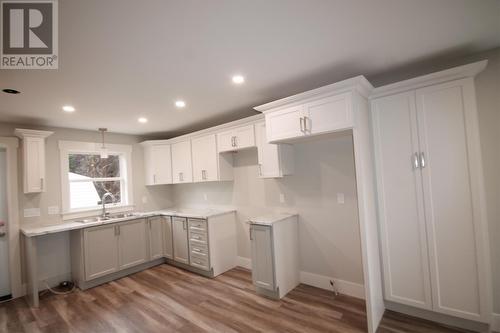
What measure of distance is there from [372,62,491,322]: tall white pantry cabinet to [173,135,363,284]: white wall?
45 centimetres

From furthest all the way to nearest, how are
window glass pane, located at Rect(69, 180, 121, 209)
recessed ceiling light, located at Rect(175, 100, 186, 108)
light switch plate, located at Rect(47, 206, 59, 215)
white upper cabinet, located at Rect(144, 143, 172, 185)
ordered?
white upper cabinet, located at Rect(144, 143, 172, 185)
window glass pane, located at Rect(69, 180, 121, 209)
light switch plate, located at Rect(47, 206, 59, 215)
recessed ceiling light, located at Rect(175, 100, 186, 108)

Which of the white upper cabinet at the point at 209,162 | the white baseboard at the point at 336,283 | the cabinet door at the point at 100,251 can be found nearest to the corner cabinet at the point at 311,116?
the white upper cabinet at the point at 209,162

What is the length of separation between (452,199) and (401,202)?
40 centimetres

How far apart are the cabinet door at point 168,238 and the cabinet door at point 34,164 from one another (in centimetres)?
193

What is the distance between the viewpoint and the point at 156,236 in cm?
442

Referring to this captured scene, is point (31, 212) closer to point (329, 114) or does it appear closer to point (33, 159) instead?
point (33, 159)

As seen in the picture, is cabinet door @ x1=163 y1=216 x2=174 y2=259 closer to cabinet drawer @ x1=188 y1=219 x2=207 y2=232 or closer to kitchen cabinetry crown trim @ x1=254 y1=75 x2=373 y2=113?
cabinet drawer @ x1=188 y1=219 x2=207 y2=232

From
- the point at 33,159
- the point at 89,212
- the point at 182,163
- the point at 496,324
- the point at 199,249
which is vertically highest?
the point at 33,159

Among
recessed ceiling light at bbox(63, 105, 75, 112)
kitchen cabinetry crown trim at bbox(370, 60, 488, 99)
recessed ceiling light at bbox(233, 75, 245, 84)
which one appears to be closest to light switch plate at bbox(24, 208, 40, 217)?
recessed ceiling light at bbox(63, 105, 75, 112)

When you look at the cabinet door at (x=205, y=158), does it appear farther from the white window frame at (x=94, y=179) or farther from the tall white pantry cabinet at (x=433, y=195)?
the tall white pantry cabinet at (x=433, y=195)

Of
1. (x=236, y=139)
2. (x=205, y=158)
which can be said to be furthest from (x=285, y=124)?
(x=205, y=158)

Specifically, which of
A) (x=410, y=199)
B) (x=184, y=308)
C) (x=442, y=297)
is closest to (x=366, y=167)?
(x=410, y=199)

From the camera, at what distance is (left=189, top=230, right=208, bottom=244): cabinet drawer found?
3740 mm

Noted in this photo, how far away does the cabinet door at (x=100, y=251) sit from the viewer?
3580mm
